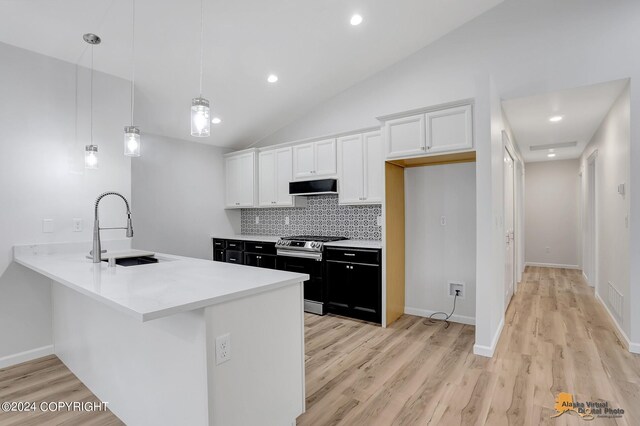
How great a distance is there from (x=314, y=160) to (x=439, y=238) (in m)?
1.86

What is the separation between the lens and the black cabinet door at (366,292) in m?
3.65

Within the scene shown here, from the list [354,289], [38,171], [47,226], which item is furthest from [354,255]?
[38,171]

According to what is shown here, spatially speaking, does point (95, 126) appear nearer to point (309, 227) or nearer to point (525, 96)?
point (309, 227)

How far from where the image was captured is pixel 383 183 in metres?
3.63

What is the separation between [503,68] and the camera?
140 inches

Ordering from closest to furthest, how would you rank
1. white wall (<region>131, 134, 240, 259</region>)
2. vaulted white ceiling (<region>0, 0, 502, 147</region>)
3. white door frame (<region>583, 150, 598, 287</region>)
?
vaulted white ceiling (<region>0, 0, 502, 147</region>) → white wall (<region>131, 134, 240, 259</region>) → white door frame (<region>583, 150, 598, 287</region>)

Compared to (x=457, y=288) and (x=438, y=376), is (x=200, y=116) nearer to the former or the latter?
(x=438, y=376)

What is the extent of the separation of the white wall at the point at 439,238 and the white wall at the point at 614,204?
4.14 ft

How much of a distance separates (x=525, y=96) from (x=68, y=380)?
4.80m

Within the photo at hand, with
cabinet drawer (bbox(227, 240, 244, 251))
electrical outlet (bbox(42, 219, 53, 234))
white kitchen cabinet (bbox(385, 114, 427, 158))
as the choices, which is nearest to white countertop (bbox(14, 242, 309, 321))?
electrical outlet (bbox(42, 219, 53, 234))

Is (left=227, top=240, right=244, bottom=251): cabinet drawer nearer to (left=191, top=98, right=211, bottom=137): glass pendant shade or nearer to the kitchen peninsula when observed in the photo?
Answer: the kitchen peninsula

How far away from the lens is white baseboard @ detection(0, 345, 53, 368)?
2777 mm

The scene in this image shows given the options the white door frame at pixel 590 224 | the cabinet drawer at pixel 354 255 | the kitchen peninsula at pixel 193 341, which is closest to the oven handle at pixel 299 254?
the cabinet drawer at pixel 354 255

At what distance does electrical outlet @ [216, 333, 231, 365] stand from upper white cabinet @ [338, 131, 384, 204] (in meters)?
2.67
